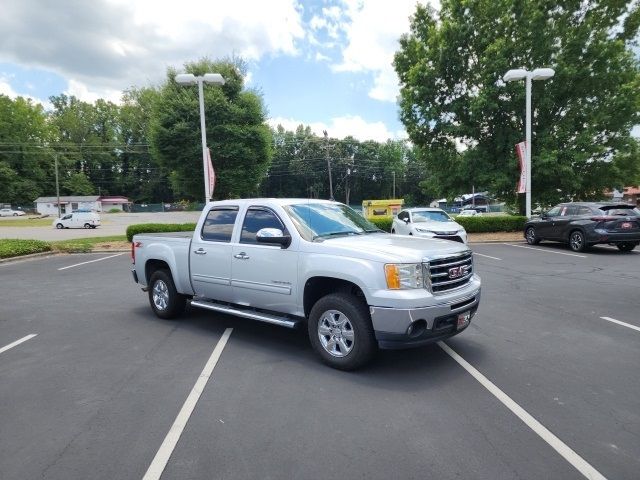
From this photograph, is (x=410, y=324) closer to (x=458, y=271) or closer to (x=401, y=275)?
(x=401, y=275)

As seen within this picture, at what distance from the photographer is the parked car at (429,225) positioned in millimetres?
14063

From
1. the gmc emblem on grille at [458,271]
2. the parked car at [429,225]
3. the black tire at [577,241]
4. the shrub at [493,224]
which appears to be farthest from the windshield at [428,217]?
the gmc emblem on grille at [458,271]

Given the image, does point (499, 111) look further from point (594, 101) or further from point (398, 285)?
point (398, 285)

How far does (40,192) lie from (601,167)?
9168 centimetres

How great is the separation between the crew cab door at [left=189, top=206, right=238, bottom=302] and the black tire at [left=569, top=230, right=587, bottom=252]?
12.6 metres

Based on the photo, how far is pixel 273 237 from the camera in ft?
15.5

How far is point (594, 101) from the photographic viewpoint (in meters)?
21.3

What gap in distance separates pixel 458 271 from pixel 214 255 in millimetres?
3189

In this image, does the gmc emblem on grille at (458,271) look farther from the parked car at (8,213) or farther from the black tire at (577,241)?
the parked car at (8,213)

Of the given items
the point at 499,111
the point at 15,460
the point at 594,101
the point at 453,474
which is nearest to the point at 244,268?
the point at 15,460

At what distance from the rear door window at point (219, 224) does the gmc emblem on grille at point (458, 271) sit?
2908 mm

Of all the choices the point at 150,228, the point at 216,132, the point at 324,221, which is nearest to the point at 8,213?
the point at 216,132

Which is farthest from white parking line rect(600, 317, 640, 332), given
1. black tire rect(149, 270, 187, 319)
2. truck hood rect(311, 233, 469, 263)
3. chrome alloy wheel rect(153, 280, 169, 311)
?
chrome alloy wheel rect(153, 280, 169, 311)

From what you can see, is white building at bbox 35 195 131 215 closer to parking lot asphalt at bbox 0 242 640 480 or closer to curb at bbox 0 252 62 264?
curb at bbox 0 252 62 264
